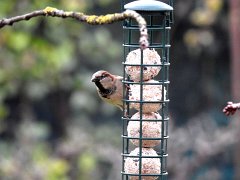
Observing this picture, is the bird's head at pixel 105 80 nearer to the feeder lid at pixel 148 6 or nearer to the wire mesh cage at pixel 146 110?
the wire mesh cage at pixel 146 110

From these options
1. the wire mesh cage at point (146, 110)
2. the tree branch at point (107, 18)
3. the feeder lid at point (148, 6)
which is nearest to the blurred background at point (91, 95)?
the wire mesh cage at point (146, 110)

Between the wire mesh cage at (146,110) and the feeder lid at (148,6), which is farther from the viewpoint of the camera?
the wire mesh cage at (146,110)

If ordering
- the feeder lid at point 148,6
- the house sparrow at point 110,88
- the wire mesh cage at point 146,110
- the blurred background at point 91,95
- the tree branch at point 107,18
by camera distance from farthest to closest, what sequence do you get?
the blurred background at point 91,95 → the house sparrow at point 110,88 → the wire mesh cage at point 146,110 → the feeder lid at point 148,6 → the tree branch at point 107,18

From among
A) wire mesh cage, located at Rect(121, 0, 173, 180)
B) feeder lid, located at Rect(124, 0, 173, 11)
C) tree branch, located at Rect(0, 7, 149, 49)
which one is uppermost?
feeder lid, located at Rect(124, 0, 173, 11)

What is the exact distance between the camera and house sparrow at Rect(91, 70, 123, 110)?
3.78m

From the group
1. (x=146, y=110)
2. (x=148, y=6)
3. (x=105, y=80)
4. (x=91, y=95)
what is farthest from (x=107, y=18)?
(x=91, y=95)

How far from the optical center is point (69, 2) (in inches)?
293

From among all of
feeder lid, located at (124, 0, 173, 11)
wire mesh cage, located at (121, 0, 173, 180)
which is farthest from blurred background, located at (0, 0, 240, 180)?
feeder lid, located at (124, 0, 173, 11)

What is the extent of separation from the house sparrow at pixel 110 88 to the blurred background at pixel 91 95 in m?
3.07

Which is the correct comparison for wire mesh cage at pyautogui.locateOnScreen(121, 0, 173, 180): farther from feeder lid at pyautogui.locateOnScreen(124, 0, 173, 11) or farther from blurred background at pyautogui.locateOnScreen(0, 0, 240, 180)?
blurred background at pyautogui.locateOnScreen(0, 0, 240, 180)

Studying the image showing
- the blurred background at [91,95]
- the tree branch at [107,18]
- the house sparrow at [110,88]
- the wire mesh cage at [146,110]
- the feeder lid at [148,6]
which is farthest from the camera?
the blurred background at [91,95]

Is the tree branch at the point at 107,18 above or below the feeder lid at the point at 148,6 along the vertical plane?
below

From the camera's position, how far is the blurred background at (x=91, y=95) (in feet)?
24.3

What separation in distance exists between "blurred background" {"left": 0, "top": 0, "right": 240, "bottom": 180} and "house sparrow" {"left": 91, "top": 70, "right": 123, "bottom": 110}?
3.07 m
